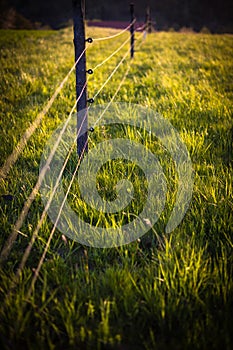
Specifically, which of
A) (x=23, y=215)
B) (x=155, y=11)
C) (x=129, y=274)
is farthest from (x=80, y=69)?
(x=155, y=11)

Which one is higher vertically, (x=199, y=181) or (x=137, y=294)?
(x=199, y=181)

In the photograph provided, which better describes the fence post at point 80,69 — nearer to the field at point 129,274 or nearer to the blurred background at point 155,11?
the field at point 129,274

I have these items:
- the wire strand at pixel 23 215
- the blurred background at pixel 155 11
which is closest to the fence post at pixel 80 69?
the wire strand at pixel 23 215

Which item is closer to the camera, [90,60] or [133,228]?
[133,228]

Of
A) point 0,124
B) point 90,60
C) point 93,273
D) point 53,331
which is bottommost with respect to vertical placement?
point 53,331

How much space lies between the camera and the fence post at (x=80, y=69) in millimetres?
2139

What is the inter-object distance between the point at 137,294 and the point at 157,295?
4.2 inches

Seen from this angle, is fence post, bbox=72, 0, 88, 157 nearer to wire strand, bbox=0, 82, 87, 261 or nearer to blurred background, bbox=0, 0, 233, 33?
wire strand, bbox=0, 82, 87, 261

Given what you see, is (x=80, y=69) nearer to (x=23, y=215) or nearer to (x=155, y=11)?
(x=23, y=215)

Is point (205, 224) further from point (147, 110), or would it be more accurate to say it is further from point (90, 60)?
point (90, 60)

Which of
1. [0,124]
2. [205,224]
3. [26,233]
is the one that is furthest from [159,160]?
[0,124]

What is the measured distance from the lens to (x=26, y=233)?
1862 millimetres

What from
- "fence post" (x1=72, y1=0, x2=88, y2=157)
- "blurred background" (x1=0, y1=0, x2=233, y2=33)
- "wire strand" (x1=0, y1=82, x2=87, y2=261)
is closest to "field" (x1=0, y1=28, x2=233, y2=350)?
"wire strand" (x1=0, y1=82, x2=87, y2=261)

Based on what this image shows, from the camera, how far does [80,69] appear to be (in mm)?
2295
